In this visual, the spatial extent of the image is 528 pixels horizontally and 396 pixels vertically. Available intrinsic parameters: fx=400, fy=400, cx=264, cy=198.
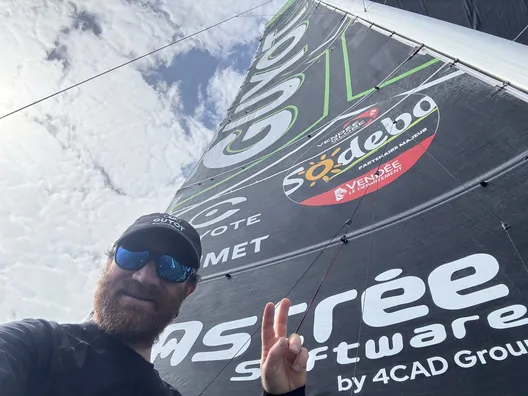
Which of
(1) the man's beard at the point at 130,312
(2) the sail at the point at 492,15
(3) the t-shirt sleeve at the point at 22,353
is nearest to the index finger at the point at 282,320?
(1) the man's beard at the point at 130,312

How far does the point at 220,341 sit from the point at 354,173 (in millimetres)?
1083

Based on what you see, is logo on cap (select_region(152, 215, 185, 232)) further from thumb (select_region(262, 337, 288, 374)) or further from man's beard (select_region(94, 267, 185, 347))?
thumb (select_region(262, 337, 288, 374))

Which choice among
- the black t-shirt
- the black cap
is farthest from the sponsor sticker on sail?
the black t-shirt

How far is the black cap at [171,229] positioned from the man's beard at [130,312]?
144 millimetres

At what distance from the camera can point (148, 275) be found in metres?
1.19

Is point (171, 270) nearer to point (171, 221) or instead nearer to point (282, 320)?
point (171, 221)

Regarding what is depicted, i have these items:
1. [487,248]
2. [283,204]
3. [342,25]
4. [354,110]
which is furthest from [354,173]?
[342,25]

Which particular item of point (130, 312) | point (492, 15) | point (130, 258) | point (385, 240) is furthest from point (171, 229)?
point (492, 15)

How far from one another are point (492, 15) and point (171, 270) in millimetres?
3084

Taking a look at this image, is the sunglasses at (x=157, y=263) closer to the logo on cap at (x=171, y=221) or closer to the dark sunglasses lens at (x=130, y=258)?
the dark sunglasses lens at (x=130, y=258)

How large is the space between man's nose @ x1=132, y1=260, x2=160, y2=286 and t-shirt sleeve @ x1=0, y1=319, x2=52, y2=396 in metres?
0.28

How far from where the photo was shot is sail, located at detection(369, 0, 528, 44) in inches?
113

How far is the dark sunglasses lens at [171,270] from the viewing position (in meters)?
1.23

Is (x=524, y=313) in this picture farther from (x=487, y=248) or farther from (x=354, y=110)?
(x=354, y=110)
